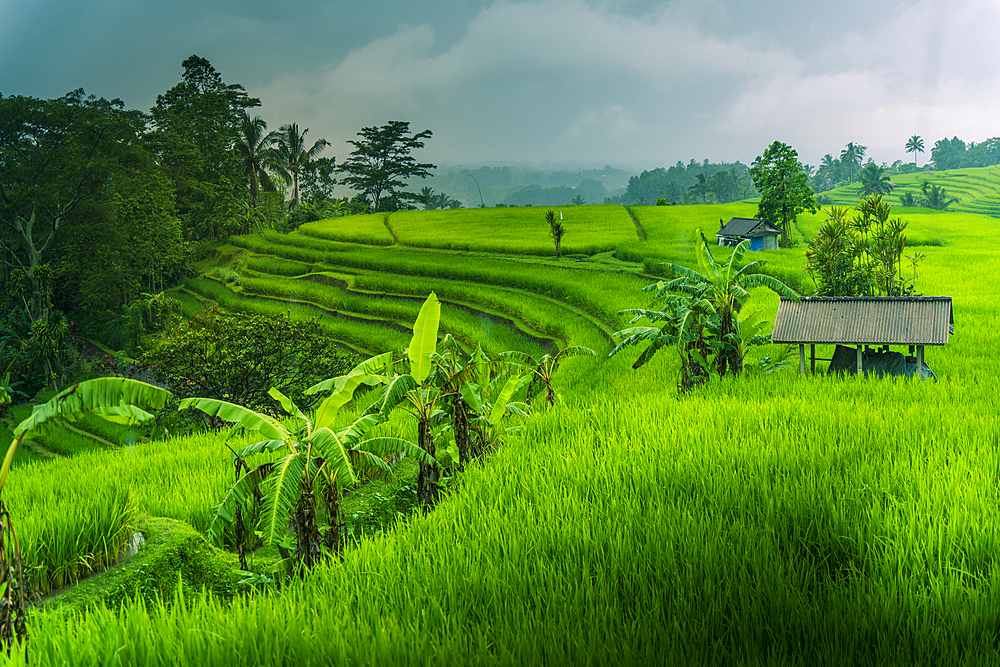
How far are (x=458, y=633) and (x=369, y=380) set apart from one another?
270 centimetres

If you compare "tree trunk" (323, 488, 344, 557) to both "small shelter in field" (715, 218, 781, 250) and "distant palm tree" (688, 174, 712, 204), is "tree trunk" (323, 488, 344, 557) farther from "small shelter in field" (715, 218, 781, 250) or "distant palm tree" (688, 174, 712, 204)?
"distant palm tree" (688, 174, 712, 204)

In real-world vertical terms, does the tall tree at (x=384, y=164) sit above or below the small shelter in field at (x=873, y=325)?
above

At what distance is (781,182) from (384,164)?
2805 cm

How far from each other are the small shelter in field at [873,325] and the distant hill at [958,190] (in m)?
47.6

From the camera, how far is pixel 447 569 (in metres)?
2.46

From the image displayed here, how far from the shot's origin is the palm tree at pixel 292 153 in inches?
1425

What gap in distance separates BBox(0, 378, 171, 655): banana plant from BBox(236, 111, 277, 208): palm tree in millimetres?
35690

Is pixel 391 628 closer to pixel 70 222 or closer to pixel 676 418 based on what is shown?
pixel 676 418

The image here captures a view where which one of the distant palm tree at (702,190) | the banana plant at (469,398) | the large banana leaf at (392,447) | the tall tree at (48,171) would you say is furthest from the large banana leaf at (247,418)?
the distant palm tree at (702,190)

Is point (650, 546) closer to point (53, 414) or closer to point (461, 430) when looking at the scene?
point (461, 430)

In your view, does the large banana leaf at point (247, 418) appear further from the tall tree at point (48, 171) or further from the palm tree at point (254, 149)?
the palm tree at point (254, 149)

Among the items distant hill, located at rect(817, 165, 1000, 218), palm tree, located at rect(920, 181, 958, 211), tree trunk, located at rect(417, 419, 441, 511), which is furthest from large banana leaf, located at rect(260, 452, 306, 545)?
distant hill, located at rect(817, 165, 1000, 218)

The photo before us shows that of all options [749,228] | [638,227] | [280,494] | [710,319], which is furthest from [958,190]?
[280,494]

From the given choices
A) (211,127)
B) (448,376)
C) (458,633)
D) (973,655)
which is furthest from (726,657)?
(211,127)
